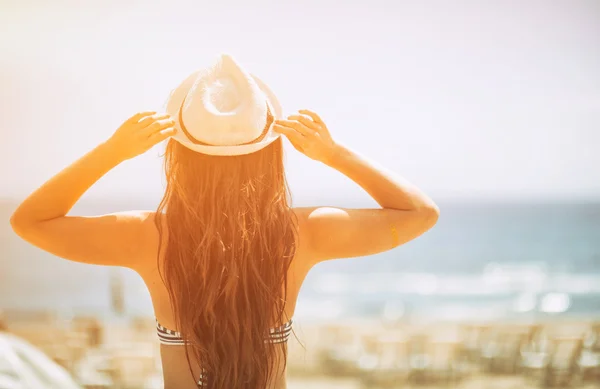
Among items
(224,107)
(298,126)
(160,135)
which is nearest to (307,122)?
(298,126)

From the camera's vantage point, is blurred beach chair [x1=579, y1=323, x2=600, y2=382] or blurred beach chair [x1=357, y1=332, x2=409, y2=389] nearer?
blurred beach chair [x1=579, y1=323, x2=600, y2=382]

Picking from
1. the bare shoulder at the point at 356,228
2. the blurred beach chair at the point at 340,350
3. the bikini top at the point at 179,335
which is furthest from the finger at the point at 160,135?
the blurred beach chair at the point at 340,350

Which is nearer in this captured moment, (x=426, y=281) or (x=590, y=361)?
(x=590, y=361)

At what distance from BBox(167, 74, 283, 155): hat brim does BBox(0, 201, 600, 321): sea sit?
33.6 ft

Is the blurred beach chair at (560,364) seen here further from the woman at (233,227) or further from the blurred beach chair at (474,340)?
the woman at (233,227)

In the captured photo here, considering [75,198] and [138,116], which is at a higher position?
[138,116]

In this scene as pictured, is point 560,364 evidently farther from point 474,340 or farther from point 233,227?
point 233,227

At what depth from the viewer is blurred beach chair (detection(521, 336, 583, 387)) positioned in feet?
21.7

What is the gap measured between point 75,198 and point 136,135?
0.19 m

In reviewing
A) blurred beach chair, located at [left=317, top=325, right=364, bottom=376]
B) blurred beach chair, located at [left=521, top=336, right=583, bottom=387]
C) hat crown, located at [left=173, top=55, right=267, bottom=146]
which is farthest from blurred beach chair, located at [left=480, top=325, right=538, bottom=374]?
hat crown, located at [left=173, top=55, right=267, bottom=146]

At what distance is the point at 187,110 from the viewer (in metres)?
1.13

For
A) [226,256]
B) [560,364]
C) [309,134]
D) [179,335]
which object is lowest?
[560,364]

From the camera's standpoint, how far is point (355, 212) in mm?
1147

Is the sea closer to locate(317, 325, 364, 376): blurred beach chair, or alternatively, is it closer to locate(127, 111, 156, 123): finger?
locate(317, 325, 364, 376): blurred beach chair
